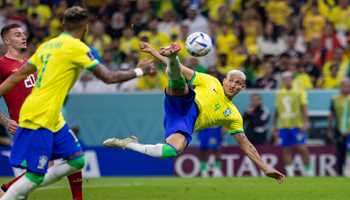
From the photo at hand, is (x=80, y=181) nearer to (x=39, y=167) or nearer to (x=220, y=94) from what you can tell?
(x=39, y=167)

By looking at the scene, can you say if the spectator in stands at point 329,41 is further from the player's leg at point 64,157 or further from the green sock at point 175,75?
the player's leg at point 64,157

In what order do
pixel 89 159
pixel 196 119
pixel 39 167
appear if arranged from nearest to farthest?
pixel 39 167 → pixel 196 119 → pixel 89 159

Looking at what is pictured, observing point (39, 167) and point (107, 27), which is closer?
point (39, 167)

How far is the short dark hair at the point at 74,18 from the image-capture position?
10.4 meters

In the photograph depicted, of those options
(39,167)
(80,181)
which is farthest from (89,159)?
(39,167)

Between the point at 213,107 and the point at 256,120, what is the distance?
27.8 feet

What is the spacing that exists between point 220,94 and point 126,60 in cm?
961

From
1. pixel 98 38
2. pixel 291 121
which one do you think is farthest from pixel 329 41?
pixel 98 38

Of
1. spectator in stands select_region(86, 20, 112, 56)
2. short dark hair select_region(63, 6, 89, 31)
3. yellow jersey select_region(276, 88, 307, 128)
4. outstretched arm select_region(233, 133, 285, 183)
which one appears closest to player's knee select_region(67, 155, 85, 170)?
short dark hair select_region(63, 6, 89, 31)

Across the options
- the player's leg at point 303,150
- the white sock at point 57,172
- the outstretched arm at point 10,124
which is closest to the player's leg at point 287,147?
the player's leg at point 303,150

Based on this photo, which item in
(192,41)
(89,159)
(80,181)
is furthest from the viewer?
(89,159)

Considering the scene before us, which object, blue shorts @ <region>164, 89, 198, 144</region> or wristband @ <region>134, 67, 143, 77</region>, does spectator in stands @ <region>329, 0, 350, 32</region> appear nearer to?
blue shorts @ <region>164, 89, 198, 144</region>

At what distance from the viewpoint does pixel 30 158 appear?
10.3 metres

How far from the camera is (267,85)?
23125mm
